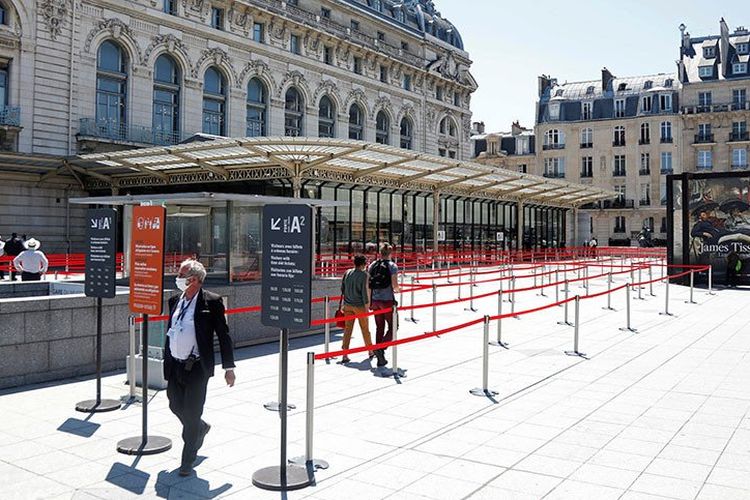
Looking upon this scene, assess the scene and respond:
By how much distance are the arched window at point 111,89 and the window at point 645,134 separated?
54014 mm

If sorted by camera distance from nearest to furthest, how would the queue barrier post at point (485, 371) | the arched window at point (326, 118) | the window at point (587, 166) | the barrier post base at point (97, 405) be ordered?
the barrier post base at point (97, 405) → the queue barrier post at point (485, 371) → the arched window at point (326, 118) → the window at point (587, 166)

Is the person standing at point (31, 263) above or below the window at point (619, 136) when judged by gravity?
below

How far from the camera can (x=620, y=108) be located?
6962cm

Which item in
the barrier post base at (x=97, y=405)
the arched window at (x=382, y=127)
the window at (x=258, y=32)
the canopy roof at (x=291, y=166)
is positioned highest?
the window at (x=258, y=32)

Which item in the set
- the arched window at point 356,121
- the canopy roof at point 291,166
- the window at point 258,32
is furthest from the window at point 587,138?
the window at point 258,32

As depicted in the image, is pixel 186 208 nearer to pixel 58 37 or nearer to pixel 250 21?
pixel 58 37

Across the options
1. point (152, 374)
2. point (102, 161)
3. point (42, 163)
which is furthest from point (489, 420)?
point (42, 163)

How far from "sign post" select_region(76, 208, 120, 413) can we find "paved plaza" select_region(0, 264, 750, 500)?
40 cm

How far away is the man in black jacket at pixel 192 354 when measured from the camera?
565 cm

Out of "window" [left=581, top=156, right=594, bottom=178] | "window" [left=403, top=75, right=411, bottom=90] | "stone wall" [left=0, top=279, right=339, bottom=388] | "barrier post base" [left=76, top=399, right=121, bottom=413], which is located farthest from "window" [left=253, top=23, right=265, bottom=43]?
"window" [left=581, top=156, right=594, bottom=178]

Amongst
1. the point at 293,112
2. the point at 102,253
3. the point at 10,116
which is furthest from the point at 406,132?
the point at 102,253

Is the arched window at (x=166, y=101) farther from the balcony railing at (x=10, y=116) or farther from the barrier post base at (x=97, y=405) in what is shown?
the barrier post base at (x=97, y=405)

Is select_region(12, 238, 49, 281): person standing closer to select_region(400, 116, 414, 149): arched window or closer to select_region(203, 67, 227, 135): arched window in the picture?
select_region(203, 67, 227, 135): arched window

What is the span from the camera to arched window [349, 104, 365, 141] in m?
48.8
